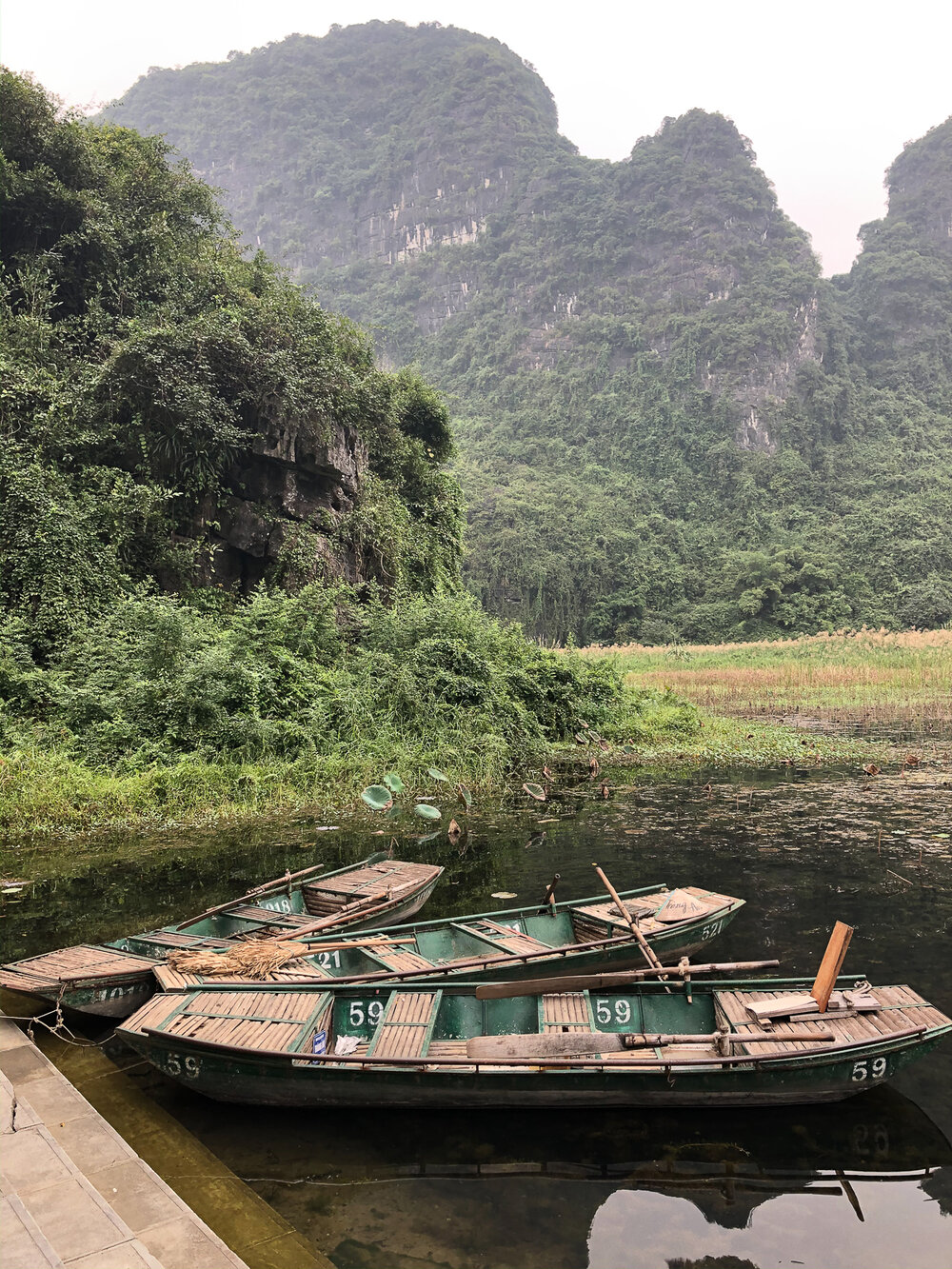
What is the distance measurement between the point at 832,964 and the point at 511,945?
2.39 m

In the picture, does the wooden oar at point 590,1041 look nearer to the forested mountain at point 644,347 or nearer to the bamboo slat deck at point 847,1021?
the bamboo slat deck at point 847,1021

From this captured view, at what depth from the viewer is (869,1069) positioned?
15.4 ft

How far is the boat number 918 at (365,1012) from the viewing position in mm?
5289

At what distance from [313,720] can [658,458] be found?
197 feet

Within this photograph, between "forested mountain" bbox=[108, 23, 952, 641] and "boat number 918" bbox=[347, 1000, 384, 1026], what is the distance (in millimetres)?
45620

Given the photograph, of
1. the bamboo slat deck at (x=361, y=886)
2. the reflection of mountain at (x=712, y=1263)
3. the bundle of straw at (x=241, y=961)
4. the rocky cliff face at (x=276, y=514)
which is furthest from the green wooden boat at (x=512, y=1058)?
the rocky cliff face at (x=276, y=514)

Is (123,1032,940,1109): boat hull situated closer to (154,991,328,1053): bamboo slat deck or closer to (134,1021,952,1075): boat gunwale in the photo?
(134,1021,952,1075): boat gunwale

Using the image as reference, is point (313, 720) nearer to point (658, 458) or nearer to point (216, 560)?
point (216, 560)

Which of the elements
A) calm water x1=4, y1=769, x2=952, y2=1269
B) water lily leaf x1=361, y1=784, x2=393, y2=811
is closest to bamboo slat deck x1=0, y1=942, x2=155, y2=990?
calm water x1=4, y1=769, x2=952, y2=1269

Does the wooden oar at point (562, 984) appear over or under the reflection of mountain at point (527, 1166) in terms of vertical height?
over

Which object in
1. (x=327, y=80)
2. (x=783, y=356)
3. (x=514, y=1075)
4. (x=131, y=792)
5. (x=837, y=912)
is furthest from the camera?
(x=327, y=80)

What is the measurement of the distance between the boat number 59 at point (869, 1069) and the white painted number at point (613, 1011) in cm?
136

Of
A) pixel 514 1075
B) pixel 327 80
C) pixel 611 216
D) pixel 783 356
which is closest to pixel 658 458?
pixel 783 356

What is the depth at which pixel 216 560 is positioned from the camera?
1669 cm
